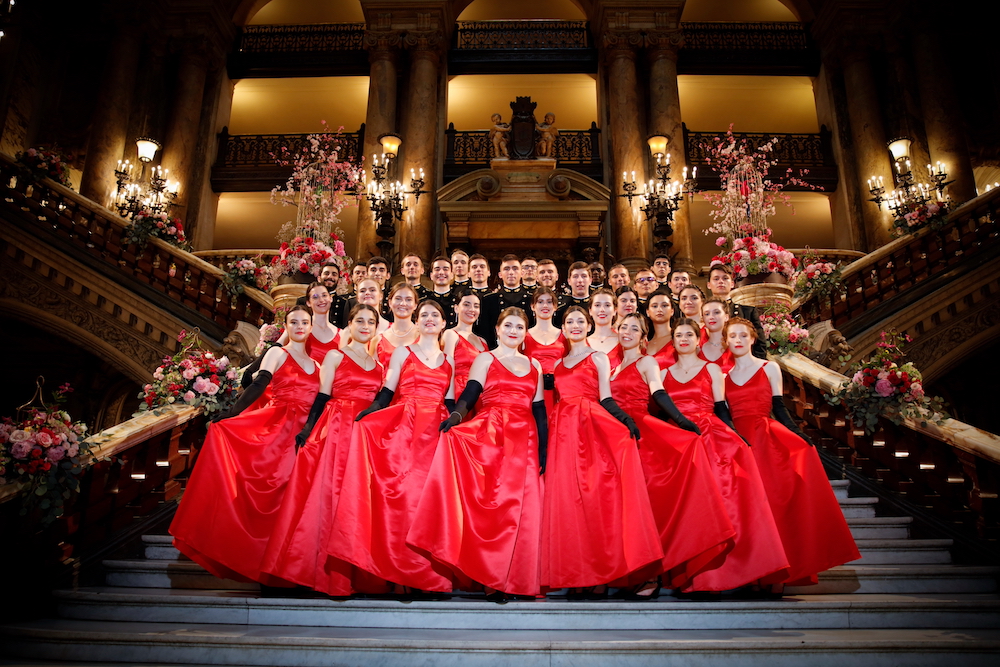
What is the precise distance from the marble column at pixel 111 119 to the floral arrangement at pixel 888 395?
41.2 feet

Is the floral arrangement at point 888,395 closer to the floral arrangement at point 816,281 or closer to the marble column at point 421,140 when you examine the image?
the floral arrangement at point 816,281

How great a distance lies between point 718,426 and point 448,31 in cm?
1334

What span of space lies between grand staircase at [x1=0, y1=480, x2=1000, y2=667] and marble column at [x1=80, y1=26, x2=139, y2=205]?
10.6 meters

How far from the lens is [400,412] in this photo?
3629mm

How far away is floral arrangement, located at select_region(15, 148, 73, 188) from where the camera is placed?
27.5 feet

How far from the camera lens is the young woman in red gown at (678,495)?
3.21 meters

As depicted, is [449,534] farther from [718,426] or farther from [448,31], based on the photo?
[448,31]

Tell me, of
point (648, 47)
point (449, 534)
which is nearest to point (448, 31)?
point (648, 47)

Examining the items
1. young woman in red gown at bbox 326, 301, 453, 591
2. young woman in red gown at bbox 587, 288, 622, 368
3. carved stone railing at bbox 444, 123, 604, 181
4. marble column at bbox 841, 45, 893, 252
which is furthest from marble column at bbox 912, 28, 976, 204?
young woman in red gown at bbox 326, 301, 453, 591

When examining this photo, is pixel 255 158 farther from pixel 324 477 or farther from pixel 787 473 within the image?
pixel 787 473

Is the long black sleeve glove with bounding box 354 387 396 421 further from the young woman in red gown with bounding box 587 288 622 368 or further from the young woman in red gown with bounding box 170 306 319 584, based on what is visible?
the young woman in red gown with bounding box 587 288 622 368

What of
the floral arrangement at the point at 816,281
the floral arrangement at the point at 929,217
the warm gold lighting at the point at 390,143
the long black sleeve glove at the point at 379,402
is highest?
the warm gold lighting at the point at 390,143

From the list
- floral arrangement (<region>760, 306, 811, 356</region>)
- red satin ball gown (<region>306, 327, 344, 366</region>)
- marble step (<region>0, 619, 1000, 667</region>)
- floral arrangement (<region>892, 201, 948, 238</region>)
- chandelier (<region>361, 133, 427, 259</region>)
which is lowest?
marble step (<region>0, 619, 1000, 667</region>)

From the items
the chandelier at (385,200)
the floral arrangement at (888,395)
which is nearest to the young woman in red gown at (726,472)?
the floral arrangement at (888,395)
